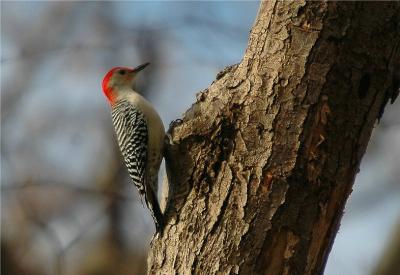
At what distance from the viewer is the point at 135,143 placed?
5.92m

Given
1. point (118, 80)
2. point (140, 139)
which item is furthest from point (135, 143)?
point (118, 80)

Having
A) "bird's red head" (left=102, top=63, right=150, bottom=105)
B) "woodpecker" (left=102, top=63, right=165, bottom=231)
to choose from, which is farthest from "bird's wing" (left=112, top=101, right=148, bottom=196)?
"bird's red head" (left=102, top=63, right=150, bottom=105)

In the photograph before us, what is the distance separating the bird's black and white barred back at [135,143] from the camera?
568 cm

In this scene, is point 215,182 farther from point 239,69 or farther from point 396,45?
point 396,45

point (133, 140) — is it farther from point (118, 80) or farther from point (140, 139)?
point (118, 80)

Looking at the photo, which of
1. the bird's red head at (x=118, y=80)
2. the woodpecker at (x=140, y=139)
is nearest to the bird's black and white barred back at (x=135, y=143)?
the woodpecker at (x=140, y=139)

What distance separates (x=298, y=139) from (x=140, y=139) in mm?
2270

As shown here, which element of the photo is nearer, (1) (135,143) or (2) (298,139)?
(2) (298,139)

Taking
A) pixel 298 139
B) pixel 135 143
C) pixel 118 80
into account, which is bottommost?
pixel 298 139

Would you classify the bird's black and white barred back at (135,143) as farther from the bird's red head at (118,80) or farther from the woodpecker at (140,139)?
the bird's red head at (118,80)

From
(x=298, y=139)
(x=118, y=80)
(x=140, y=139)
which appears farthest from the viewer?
(x=118, y=80)

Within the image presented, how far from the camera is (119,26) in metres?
10.5

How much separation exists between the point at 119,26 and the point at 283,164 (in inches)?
280

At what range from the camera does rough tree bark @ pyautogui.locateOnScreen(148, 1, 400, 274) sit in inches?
151
